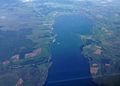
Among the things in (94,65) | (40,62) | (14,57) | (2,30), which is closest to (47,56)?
(40,62)

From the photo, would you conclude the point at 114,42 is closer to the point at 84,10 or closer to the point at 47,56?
the point at 47,56

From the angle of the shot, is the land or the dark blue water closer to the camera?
the dark blue water

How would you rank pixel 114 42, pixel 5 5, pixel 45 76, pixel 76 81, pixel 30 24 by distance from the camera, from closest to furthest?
pixel 76 81 → pixel 45 76 → pixel 114 42 → pixel 30 24 → pixel 5 5

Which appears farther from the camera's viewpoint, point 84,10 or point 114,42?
point 84,10

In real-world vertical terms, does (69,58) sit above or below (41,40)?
below

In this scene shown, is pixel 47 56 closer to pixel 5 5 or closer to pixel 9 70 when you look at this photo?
pixel 9 70

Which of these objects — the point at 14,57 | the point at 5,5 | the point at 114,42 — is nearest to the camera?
the point at 14,57

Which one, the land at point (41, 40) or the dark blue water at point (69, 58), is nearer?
the dark blue water at point (69, 58)

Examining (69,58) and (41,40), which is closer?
(69,58)
